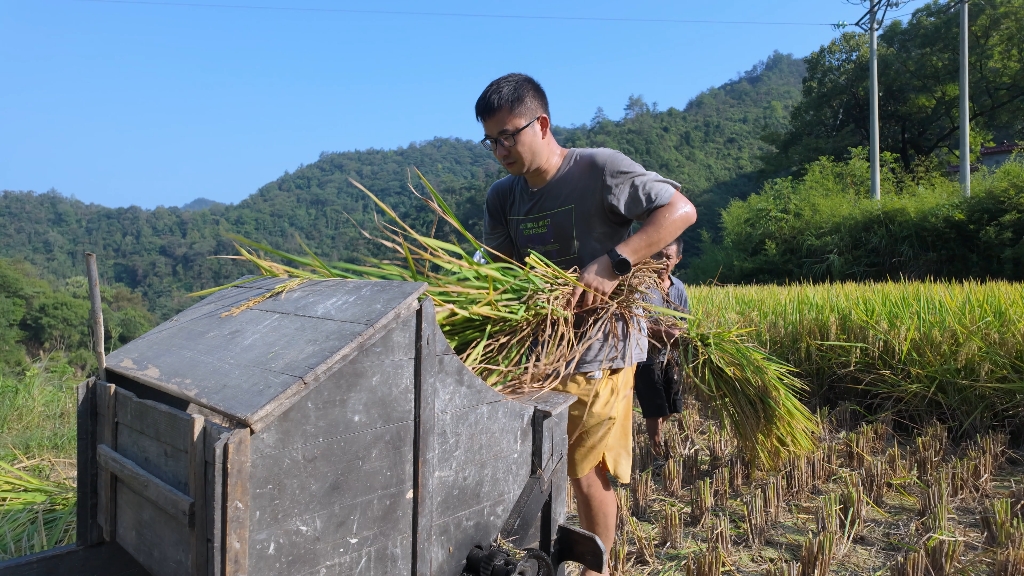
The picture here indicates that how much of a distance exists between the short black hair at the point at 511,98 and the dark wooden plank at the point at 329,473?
47.7 inches

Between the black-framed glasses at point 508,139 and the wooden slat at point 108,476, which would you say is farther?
the black-framed glasses at point 508,139

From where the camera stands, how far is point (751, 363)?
3217mm

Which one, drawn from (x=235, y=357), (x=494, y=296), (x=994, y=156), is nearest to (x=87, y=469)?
(x=235, y=357)

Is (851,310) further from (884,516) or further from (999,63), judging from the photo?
(999,63)

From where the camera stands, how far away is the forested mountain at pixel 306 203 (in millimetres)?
25844

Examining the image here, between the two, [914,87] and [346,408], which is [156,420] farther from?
[914,87]

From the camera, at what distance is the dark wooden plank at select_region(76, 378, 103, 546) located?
1.67m

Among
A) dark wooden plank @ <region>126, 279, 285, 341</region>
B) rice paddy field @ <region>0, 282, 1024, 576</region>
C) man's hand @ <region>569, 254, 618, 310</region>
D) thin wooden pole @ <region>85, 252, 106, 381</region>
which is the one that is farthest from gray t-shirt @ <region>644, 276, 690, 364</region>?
thin wooden pole @ <region>85, 252, 106, 381</region>

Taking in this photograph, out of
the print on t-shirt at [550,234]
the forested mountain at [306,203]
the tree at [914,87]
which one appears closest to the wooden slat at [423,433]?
the print on t-shirt at [550,234]

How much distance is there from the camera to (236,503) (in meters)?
1.13

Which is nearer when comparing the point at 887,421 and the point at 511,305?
the point at 511,305

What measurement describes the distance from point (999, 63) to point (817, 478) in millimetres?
27891

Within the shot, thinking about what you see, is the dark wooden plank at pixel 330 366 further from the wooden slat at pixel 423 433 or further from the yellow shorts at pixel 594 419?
the yellow shorts at pixel 594 419

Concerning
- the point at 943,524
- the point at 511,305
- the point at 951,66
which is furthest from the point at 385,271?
the point at 951,66
